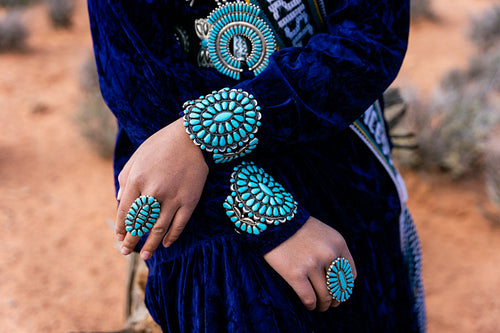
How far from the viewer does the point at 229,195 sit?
749 millimetres

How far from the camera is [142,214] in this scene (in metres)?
0.69

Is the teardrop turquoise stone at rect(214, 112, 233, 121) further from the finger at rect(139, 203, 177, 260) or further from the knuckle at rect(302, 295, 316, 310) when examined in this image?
the knuckle at rect(302, 295, 316, 310)

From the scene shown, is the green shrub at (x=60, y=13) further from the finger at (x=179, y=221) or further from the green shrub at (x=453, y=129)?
the finger at (x=179, y=221)

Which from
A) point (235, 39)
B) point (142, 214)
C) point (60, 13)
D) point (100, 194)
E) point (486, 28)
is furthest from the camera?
point (60, 13)

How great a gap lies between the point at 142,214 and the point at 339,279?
0.38 metres

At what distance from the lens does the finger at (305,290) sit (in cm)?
73

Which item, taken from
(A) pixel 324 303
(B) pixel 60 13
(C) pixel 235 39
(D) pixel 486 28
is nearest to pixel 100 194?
(C) pixel 235 39

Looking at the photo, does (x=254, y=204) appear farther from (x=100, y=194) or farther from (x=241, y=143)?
(x=100, y=194)

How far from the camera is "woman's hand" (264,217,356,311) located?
2.41 ft

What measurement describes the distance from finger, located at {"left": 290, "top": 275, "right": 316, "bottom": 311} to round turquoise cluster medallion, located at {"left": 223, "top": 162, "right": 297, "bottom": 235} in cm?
12

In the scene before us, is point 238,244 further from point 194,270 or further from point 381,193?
point 381,193

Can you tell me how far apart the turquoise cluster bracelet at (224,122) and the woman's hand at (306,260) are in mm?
199

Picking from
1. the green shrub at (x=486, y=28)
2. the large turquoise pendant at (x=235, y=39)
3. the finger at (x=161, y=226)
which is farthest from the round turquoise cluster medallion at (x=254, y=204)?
the green shrub at (x=486, y=28)

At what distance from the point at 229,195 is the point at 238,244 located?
0.10 meters
